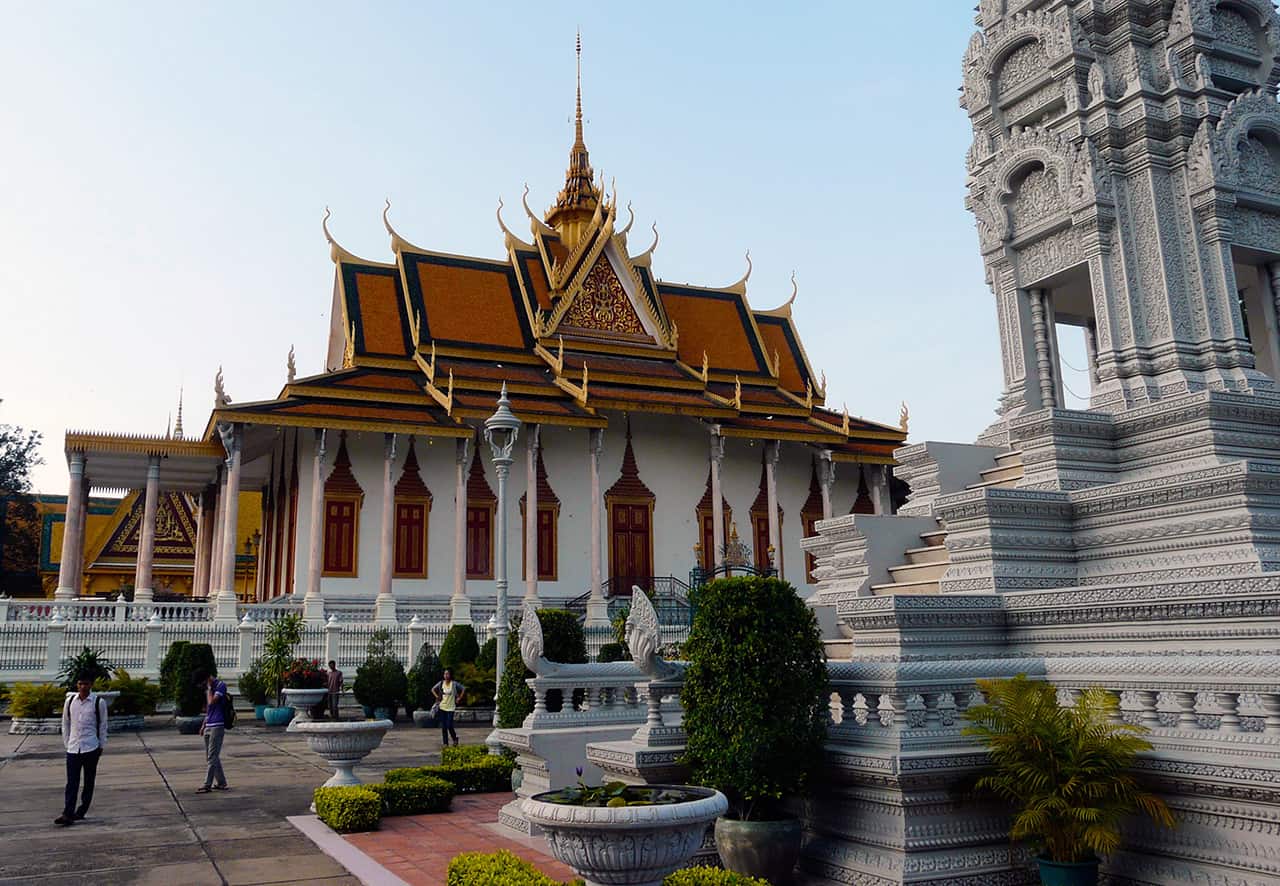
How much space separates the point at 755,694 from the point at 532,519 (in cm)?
1903

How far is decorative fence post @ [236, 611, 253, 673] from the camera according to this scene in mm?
19597

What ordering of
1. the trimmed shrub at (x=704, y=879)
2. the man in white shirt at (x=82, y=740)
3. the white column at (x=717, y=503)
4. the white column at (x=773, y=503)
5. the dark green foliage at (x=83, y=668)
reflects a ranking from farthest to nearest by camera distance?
1. the white column at (x=773, y=503)
2. the white column at (x=717, y=503)
3. the dark green foliage at (x=83, y=668)
4. the man in white shirt at (x=82, y=740)
5. the trimmed shrub at (x=704, y=879)

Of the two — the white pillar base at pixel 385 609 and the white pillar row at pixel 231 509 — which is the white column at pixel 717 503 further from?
the white pillar row at pixel 231 509

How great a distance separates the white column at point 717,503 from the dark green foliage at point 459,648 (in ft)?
28.5

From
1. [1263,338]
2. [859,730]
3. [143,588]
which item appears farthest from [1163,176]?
[143,588]

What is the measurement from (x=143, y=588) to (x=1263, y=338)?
21438mm

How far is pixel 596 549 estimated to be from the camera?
24.6 m

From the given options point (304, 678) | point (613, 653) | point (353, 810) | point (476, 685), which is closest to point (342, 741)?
point (353, 810)

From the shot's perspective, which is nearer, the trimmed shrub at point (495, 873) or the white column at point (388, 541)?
the trimmed shrub at point (495, 873)

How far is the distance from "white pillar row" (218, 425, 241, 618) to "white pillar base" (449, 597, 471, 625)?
443cm

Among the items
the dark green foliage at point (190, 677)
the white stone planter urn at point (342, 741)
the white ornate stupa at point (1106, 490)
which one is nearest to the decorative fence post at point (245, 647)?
the dark green foliage at point (190, 677)

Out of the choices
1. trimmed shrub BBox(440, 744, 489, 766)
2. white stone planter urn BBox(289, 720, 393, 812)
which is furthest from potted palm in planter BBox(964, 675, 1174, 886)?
trimmed shrub BBox(440, 744, 489, 766)

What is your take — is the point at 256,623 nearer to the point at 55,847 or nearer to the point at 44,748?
the point at 44,748

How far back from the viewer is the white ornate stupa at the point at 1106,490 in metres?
5.31
